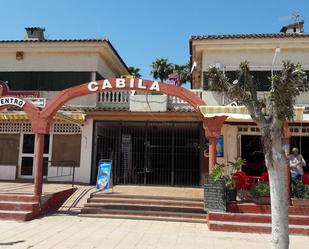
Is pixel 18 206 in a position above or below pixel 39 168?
below

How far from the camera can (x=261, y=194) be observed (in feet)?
36.0

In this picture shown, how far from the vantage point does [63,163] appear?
1697cm

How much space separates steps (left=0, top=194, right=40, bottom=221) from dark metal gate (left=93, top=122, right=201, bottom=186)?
17.6ft

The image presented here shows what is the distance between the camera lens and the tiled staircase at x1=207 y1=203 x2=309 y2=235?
10.3m

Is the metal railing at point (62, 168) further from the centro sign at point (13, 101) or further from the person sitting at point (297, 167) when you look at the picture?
the person sitting at point (297, 167)

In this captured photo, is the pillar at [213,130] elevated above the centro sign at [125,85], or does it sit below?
below

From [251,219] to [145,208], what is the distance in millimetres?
3439

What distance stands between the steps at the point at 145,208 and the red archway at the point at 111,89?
1.67 metres

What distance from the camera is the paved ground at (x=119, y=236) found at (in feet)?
28.4

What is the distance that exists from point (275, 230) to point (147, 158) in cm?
1156

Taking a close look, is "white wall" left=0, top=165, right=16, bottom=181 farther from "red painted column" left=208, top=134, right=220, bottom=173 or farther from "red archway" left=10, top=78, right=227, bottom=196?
"red painted column" left=208, top=134, right=220, bottom=173

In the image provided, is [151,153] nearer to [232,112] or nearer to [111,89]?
[111,89]

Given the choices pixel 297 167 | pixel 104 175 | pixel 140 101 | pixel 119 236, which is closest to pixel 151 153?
pixel 140 101

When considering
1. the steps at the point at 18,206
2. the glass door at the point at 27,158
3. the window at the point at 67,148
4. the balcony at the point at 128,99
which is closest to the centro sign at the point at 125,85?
the steps at the point at 18,206
